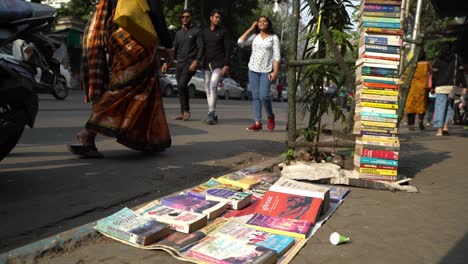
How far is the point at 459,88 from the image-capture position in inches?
344

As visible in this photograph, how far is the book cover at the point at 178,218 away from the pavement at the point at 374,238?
0.26 meters

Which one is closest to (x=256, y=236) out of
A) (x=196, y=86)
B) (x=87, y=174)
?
(x=87, y=174)

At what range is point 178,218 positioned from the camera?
253 cm

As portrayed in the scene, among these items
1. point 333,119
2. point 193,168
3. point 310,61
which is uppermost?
point 310,61

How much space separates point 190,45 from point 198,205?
5.91 meters

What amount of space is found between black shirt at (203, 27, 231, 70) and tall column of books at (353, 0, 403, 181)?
443 centimetres

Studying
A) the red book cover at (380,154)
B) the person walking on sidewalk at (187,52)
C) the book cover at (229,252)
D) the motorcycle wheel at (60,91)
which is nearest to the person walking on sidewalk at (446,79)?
the person walking on sidewalk at (187,52)

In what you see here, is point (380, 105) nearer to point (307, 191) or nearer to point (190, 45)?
point (307, 191)

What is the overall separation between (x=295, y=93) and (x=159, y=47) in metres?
1.57

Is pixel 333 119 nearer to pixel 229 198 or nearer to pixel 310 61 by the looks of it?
pixel 310 61

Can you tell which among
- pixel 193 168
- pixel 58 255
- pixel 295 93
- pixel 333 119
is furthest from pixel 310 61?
pixel 58 255

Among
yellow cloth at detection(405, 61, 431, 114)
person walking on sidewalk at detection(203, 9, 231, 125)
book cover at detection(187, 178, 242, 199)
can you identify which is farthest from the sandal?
yellow cloth at detection(405, 61, 431, 114)

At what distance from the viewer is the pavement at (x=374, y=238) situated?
217cm

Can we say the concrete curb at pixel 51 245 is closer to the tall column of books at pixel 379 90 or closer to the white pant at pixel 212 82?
the tall column of books at pixel 379 90
